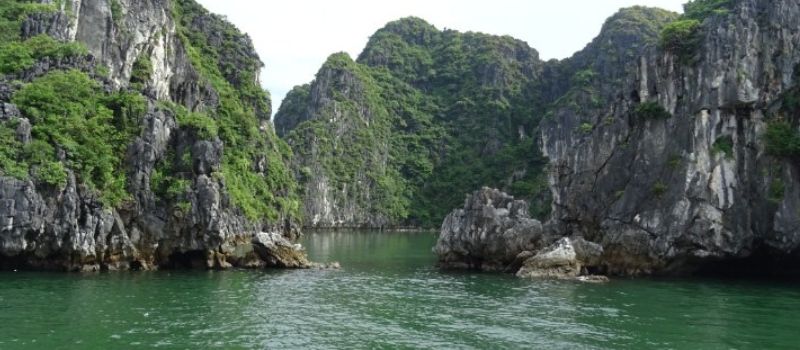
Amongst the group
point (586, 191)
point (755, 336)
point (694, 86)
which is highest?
point (694, 86)

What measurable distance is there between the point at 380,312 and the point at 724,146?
2916 centimetres

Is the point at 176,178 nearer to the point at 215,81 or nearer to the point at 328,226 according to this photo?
the point at 215,81

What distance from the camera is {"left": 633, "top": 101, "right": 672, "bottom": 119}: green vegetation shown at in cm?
4997

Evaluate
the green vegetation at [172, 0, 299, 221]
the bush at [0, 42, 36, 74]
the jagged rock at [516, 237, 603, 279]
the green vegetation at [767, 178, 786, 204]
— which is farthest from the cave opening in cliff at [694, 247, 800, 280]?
the bush at [0, 42, 36, 74]

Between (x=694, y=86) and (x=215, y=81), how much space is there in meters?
60.1

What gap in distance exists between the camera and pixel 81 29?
57125 millimetres

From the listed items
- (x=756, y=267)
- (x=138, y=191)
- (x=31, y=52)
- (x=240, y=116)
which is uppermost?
(x=240, y=116)

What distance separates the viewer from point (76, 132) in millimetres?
43469

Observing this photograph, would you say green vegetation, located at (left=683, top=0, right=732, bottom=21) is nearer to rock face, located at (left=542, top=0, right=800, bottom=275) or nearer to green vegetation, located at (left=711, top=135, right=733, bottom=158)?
rock face, located at (left=542, top=0, right=800, bottom=275)

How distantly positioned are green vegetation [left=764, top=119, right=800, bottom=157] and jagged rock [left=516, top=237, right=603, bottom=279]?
1316cm

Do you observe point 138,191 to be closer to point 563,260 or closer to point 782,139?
point 563,260

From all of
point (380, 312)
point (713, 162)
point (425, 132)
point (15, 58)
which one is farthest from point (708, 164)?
point (425, 132)

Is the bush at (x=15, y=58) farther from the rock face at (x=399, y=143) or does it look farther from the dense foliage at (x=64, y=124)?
the rock face at (x=399, y=143)

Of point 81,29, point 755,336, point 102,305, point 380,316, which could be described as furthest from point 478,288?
point 81,29
